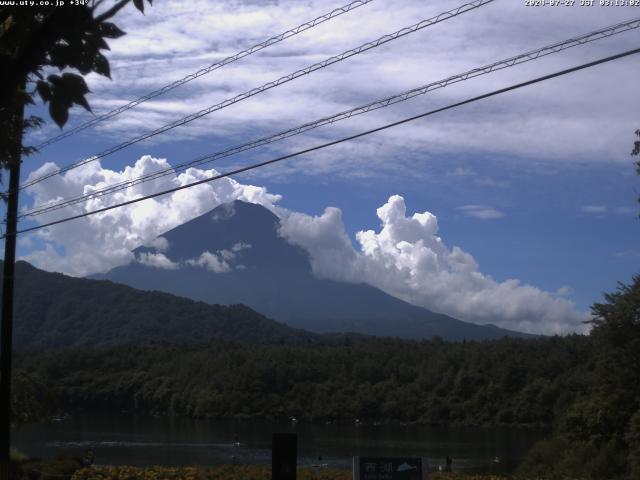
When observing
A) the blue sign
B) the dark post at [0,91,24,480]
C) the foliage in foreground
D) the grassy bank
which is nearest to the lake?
the foliage in foreground

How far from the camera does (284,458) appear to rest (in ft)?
32.8

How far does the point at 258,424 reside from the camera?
99.0 metres

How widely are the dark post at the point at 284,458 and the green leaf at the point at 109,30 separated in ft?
20.5

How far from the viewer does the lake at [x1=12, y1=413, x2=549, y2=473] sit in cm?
5119

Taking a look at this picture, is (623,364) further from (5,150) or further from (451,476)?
(5,150)

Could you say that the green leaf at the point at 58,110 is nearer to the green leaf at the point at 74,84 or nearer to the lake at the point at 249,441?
the green leaf at the point at 74,84

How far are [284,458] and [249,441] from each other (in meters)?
65.6

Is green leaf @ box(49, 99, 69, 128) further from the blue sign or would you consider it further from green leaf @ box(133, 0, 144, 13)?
the blue sign

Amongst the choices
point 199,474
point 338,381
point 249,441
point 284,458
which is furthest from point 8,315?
point 338,381

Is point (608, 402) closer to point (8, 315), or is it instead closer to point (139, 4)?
point (8, 315)

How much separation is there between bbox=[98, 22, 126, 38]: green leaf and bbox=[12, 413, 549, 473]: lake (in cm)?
3907

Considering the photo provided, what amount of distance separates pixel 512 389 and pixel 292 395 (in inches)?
1048

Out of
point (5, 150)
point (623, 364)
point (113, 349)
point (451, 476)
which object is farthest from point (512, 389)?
point (5, 150)

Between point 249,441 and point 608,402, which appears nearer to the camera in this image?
point 608,402
